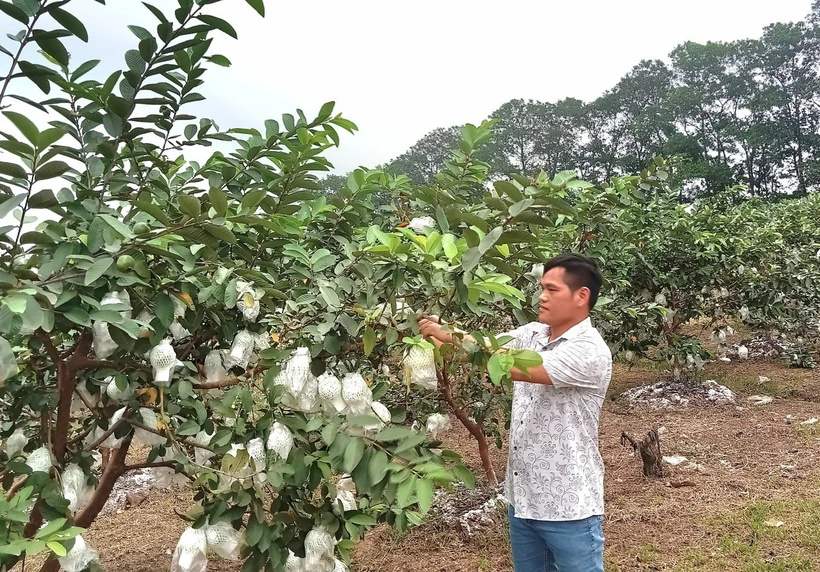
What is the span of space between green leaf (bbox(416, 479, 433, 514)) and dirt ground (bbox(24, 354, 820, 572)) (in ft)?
6.68

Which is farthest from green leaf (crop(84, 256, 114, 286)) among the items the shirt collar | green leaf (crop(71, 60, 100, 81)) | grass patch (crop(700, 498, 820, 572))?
grass patch (crop(700, 498, 820, 572))

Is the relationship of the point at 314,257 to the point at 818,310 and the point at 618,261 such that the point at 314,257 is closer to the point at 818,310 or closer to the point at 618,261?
the point at 618,261

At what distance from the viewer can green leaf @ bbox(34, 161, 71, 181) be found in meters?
1.14

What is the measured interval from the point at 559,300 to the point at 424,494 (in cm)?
81

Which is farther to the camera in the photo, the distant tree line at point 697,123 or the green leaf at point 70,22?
the distant tree line at point 697,123

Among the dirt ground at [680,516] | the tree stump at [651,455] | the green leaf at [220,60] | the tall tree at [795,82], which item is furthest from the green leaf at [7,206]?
the tall tree at [795,82]

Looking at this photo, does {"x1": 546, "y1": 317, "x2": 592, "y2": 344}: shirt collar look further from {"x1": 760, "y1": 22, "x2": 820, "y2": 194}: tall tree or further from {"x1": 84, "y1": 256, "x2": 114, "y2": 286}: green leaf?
{"x1": 760, "y1": 22, "x2": 820, "y2": 194}: tall tree

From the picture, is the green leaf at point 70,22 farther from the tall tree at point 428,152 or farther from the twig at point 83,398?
the tall tree at point 428,152

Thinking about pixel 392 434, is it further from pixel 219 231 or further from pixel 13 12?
pixel 13 12

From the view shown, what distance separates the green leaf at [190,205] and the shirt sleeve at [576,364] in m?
0.90

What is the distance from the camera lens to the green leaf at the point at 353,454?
112 cm

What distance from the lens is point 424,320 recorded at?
4.35 ft

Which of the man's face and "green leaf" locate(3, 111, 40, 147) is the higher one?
"green leaf" locate(3, 111, 40, 147)

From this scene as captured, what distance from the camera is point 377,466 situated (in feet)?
3.67
